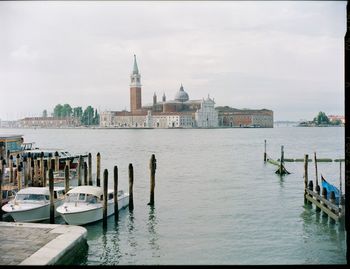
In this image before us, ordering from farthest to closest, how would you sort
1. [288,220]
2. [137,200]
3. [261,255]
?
[137,200], [288,220], [261,255]

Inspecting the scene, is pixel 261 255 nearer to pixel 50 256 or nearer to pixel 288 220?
pixel 288 220

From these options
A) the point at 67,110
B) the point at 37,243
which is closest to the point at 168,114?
the point at 67,110

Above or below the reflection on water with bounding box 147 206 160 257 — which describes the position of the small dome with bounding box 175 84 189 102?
above

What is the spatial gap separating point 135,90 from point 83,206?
70.4m

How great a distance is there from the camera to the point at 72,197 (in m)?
7.66

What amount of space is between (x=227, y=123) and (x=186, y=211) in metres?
77.4

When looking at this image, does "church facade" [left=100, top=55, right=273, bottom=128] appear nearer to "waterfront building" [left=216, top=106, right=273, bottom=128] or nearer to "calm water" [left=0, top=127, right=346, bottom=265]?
"waterfront building" [left=216, top=106, right=273, bottom=128]

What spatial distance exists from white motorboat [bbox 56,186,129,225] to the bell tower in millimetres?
69572

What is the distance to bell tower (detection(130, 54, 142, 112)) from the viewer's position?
76875 millimetres

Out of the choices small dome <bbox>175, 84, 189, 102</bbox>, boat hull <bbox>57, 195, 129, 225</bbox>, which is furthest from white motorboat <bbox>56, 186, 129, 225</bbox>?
small dome <bbox>175, 84, 189, 102</bbox>

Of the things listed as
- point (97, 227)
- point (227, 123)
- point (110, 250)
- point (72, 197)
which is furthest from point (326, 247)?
point (227, 123)

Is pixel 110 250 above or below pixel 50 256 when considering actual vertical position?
below

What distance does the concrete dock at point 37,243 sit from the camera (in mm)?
4555

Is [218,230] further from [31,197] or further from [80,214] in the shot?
[31,197]
